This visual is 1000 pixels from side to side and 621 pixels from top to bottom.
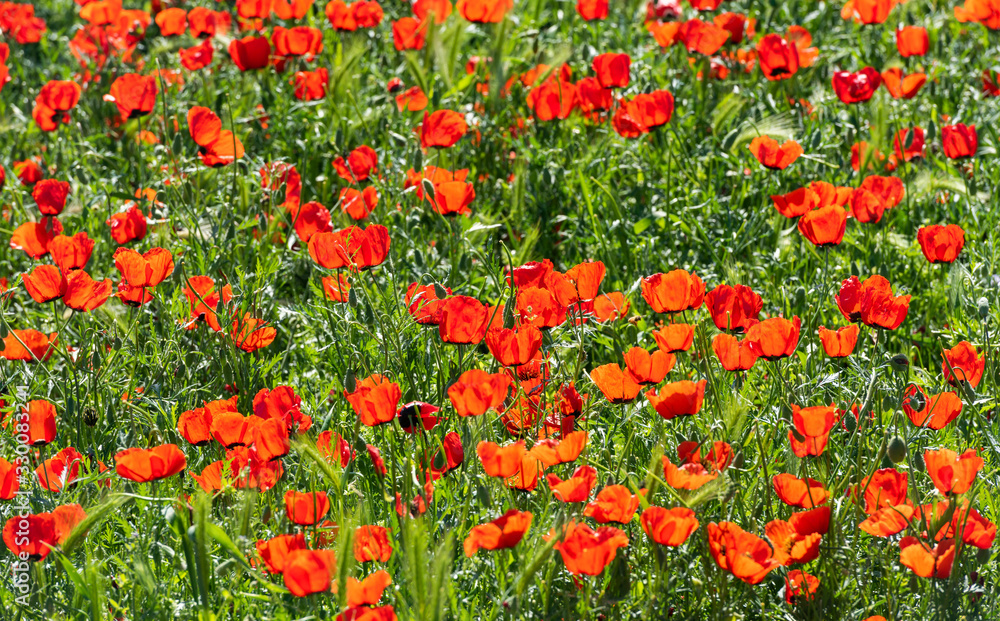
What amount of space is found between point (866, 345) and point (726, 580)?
1184 millimetres

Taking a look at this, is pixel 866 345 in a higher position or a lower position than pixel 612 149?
lower

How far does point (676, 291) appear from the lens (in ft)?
6.66

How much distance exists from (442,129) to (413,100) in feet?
2.32

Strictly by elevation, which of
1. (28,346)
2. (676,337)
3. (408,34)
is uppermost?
(408,34)

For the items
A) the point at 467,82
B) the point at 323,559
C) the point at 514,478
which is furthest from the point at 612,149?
the point at 323,559

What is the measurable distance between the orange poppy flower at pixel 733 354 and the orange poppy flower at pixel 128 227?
1514 mm

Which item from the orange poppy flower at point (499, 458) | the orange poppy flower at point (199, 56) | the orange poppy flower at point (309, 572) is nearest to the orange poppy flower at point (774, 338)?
the orange poppy flower at point (499, 458)

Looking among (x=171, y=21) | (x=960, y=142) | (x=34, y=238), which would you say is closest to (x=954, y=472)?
(x=960, y=142)

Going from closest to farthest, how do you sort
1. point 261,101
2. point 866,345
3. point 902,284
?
point 866,345 < point 902,284 < point 261,101

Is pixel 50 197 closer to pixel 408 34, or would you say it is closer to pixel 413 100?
pixel 413 100

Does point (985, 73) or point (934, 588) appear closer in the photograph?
point (934, 588)

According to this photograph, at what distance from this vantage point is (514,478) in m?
1.75

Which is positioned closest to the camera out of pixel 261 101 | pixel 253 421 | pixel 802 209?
pixel 253 421

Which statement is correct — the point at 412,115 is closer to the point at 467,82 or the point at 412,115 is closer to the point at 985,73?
the point at 467,82
